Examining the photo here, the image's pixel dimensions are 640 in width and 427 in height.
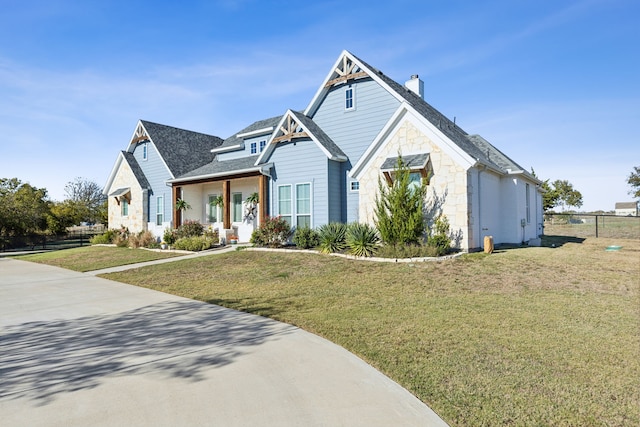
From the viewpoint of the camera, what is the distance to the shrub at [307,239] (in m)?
16.2

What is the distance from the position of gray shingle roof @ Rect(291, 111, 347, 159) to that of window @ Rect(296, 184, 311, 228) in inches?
81.3

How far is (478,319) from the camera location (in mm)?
6445

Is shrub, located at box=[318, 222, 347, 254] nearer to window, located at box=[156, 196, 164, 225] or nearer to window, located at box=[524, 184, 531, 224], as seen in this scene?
window, located at box=[524, 184, 531, 224]

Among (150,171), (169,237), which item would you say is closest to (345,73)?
(169,237)

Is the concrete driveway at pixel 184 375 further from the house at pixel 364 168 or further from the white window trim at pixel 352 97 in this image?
the white window trim at pixel 352 97

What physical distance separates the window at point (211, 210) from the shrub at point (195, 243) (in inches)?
145

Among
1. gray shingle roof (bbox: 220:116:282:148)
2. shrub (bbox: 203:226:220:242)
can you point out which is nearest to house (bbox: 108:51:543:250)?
shrub (bbox: 203:226:220:242)

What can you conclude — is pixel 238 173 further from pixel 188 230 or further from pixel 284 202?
pixel 188 230

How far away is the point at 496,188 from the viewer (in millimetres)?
16859

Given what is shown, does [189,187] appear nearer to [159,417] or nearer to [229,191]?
[229,191]

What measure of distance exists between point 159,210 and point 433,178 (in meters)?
19.6

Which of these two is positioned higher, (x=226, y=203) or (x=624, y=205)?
(x=624, y=205)

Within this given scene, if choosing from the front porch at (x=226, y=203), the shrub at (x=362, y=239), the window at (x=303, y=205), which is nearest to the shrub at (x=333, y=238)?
the shrub at (x=362, y=239)

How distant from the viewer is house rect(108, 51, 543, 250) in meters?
13.8
